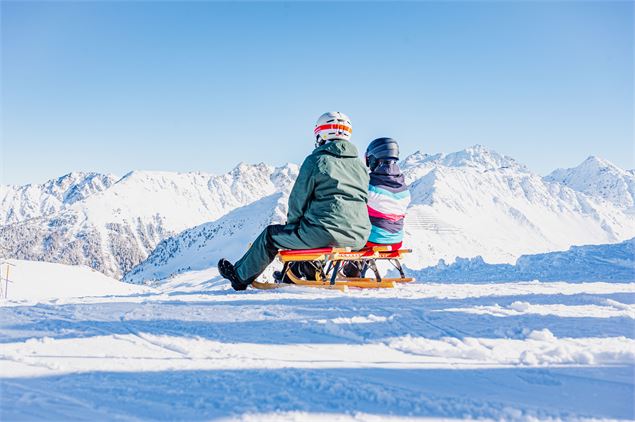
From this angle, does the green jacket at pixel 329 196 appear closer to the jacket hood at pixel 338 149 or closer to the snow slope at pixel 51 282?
the jacket hood at pixel 338 149

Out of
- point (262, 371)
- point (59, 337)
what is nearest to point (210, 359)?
point (262, 371)

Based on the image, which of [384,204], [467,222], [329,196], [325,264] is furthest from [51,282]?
[467,222]

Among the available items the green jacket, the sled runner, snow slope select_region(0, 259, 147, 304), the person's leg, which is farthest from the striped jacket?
snow slope select_region(0, 259, 147, 304)

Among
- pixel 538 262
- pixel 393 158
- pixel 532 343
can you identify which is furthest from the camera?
pixel 538 262

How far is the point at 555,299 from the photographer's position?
5.53m

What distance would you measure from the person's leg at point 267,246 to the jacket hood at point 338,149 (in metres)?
1.13

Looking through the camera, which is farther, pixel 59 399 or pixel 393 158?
pixel 393 158

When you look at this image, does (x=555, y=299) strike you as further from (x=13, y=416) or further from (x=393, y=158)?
(x=13, y=416)

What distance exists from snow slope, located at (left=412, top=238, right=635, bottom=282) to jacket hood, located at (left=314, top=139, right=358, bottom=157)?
3.91 metres

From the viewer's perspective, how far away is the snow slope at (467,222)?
6269cm

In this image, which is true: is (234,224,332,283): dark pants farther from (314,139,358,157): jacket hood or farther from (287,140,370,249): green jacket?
(314,139,358,157): jacket hood

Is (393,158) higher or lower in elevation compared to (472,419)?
higher

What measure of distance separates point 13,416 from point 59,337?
59.4 inches

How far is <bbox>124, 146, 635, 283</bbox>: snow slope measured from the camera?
62691 mm
